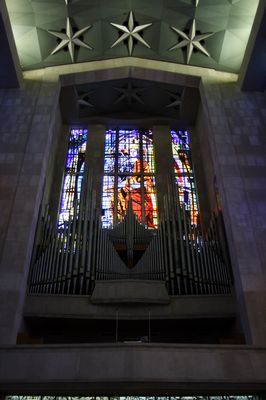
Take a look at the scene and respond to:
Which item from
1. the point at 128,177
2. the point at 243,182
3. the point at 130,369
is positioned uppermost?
the point at 128,177

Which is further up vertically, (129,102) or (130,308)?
(129,102)

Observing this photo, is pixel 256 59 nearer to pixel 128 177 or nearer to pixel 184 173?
pixel 184 173

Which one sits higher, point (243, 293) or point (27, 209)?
point (27, 209)

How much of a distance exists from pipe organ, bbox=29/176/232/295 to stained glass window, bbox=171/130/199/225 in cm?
235

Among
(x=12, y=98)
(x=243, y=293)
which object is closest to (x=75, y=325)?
(x=243, y=293)

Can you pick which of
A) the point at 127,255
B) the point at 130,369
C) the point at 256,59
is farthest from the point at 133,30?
the point at 130,369

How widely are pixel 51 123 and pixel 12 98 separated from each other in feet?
6.27

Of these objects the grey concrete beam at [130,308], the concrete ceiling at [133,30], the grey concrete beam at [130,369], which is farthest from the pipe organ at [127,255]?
the concrete ceiling at [133,30]

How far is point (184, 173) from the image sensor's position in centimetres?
1736

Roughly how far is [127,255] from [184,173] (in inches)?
227

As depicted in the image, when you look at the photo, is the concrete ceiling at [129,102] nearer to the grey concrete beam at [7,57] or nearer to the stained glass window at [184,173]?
the stained glass window at [184,173]

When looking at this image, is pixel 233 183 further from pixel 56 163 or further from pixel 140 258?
pixel 56 163

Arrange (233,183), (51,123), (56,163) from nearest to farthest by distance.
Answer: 1. (233,183)
2. (51,123)
3. (56,163)

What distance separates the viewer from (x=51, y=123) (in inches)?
595
